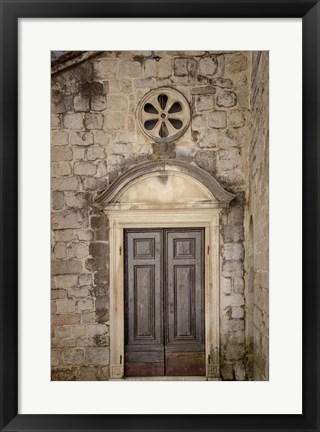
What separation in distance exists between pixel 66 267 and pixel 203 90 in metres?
2.52

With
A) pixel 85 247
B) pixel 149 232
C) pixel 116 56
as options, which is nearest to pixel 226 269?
pixel 149 232

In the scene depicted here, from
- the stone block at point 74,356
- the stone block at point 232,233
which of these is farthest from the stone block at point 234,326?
the stone block at point 74,356

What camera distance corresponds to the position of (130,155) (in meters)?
5.76

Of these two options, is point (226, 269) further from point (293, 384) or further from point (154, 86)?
point (293, 384)

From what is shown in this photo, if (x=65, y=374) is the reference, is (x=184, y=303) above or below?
above

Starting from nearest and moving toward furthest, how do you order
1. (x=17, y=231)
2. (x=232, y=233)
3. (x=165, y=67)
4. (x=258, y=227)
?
(x=17, y=231)
(x=258, y=227)
(x=232, y=233)
(x=165, y=67)

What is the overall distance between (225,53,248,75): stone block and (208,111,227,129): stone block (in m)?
0.46

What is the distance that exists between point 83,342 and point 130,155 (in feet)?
7.10

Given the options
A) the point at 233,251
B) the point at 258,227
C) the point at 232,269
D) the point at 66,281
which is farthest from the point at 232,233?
the point at 66,281

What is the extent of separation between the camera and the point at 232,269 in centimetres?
562

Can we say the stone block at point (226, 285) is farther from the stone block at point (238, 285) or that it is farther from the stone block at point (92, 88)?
the stone block at point (92, 88)

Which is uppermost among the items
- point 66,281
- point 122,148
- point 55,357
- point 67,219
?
point 122,148

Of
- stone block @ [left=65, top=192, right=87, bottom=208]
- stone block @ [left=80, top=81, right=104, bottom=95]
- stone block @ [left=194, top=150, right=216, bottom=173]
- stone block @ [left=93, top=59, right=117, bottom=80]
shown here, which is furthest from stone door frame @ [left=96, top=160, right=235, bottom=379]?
stone block @ [left=93, top=59, right=117, bottom=80]

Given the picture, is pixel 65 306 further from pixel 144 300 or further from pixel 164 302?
pixel 164 302
